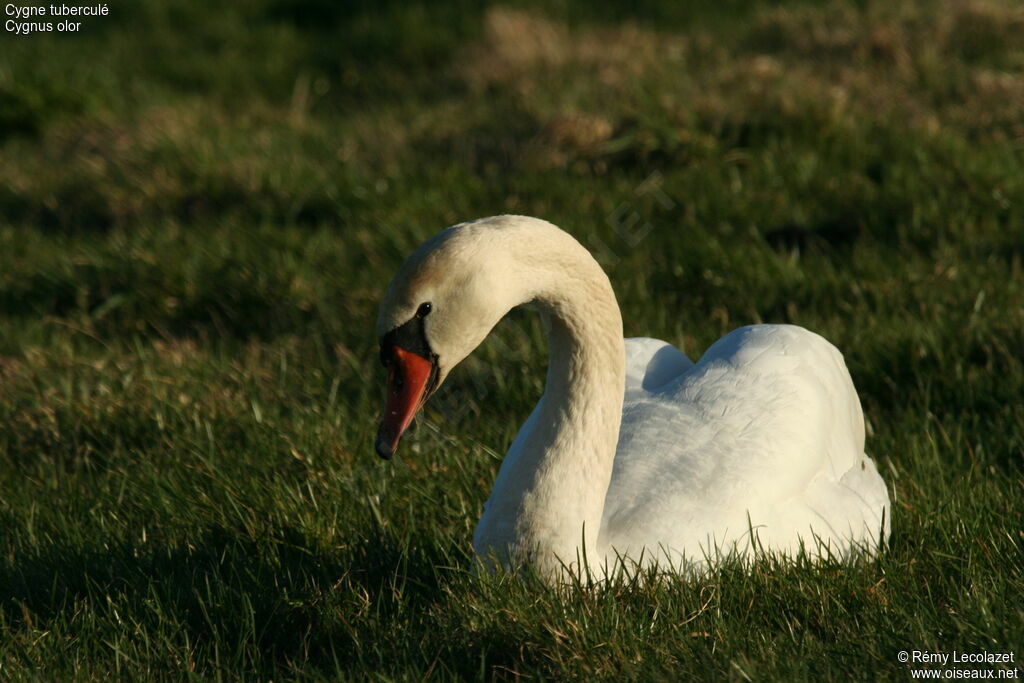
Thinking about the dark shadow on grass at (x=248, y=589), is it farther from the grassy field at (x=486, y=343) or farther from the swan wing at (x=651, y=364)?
the swan wing at (x=651, y=364)

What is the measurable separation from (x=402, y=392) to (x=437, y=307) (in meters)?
0.24

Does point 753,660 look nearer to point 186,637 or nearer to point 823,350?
point 186,637

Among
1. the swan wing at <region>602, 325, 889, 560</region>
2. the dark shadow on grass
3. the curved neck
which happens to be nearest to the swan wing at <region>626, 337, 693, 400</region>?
the swan wing at <region>602, 325, 889, 560</region>

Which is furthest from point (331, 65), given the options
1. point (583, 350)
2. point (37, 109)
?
point (583, 350)

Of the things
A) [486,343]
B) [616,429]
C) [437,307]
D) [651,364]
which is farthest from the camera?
[486,343]

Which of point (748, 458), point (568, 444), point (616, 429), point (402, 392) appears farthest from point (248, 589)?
point (748, 458)

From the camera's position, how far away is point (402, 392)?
3055 mm

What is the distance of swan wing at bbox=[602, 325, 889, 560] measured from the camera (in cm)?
351

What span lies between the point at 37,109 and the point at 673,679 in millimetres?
7916

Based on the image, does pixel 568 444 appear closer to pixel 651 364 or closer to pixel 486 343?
pixel 651 364

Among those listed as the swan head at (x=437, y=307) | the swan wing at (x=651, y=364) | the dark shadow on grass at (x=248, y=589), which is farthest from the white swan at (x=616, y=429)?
the dark shadow on grass at (x=248, y=589)

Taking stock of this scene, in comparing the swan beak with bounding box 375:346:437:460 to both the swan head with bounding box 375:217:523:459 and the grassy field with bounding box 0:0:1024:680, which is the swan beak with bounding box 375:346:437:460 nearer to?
the swan head with bounding box 375:217:523:459

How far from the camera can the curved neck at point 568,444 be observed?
128 inches

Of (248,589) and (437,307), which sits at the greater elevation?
(437,307)
